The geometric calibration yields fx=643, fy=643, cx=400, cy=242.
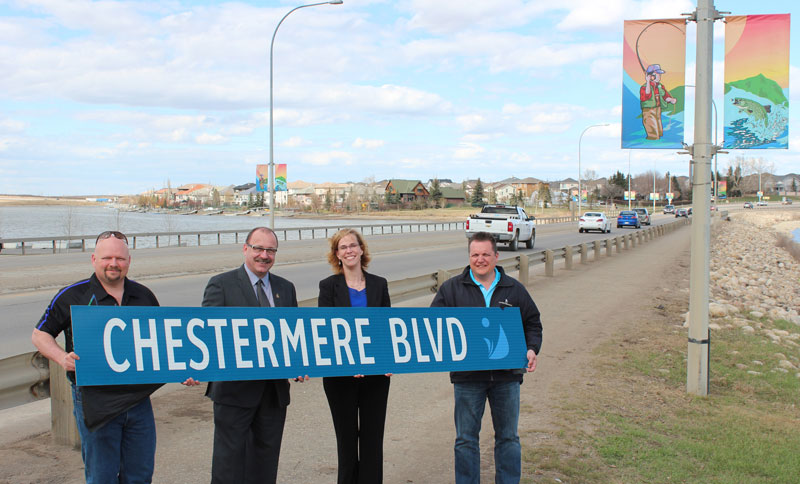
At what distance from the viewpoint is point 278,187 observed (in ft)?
114

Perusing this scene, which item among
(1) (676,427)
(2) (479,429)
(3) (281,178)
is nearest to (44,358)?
(2) (479,429)

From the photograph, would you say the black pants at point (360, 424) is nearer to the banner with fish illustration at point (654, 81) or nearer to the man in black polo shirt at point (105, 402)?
the man in black polo shirt at point (105, 402)

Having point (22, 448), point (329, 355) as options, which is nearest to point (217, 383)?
point (329, 355)

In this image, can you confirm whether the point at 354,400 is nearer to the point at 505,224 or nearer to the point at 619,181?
the point at 505,224

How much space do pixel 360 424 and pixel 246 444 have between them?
81 centimetres

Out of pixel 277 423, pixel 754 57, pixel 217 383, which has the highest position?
pixel 754 57

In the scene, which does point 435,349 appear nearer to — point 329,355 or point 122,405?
point 329,355

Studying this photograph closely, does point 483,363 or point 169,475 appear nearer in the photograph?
point 483,363

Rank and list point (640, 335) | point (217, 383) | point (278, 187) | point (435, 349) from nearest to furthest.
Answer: point (217, 383), point (435, 349), point (640, 335), point (278, 187)

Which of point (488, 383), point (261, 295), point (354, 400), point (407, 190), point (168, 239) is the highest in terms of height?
point (407, 190)

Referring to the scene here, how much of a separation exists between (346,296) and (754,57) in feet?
18.2

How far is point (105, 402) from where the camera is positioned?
346 cm

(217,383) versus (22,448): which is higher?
(217,383)

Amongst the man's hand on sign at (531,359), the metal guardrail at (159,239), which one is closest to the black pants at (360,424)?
the man's hand on sign at (531,359)
